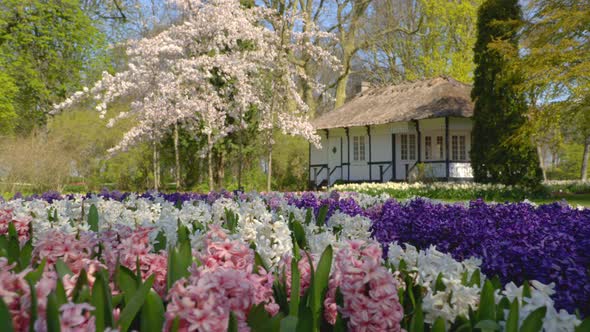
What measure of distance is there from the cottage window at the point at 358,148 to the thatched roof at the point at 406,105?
1384mm

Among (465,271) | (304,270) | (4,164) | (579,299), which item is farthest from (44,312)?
(4,164)

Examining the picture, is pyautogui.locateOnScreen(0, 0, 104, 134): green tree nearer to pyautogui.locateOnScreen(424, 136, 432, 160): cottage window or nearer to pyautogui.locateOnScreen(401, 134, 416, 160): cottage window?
pyautogui.locateOnScreen(401, 134, 416, 160): cottage window

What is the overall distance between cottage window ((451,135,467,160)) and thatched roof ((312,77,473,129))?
1.86m

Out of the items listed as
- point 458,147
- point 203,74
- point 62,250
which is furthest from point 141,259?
point 458,147

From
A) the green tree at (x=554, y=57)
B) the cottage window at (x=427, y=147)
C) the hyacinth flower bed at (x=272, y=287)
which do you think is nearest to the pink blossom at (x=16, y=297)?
the hyacinth flower bed at (x=272, y=287)

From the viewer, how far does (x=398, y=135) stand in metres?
25.3

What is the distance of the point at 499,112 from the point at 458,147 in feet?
21.0

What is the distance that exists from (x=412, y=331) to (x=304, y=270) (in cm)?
52

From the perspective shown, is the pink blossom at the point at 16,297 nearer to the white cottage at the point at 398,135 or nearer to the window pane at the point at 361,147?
the white cottage at the point at 398,135

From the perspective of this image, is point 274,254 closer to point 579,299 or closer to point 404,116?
point 579,299

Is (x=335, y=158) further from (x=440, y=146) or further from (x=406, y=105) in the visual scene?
(x=440, y=146)

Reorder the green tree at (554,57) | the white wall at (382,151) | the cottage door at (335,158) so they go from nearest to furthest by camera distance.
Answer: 1. the green tree at (554,57)
2. the white wall at (382,151)
3. the cottage door at (335,158)

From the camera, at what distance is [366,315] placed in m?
1.84

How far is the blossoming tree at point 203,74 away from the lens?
56.5 feet
